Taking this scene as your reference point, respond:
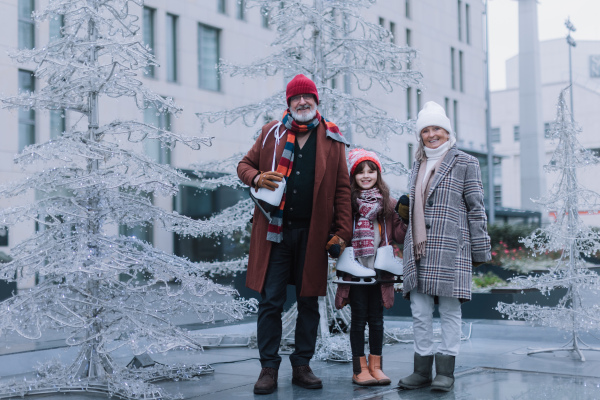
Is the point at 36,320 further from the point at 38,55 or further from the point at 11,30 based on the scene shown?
the point at 11,30

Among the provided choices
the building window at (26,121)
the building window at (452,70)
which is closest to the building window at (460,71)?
the building window at (452,70)

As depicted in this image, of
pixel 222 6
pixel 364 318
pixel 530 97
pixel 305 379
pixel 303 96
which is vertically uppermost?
pixel 222 6

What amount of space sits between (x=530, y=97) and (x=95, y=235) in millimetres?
38512

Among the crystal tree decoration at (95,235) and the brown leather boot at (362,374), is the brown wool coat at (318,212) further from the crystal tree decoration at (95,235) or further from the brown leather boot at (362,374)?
the brown leather boot at (362,374)

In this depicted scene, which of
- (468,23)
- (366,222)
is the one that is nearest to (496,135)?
(468,23)

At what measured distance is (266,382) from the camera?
16.5 feet

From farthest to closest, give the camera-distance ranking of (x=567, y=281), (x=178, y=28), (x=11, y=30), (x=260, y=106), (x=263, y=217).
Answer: (x=178, y=28), (x=11, y=30), (x=260, y=106), (x=567, y=281), (x=263, y=217)

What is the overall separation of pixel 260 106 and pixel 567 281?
138 inches

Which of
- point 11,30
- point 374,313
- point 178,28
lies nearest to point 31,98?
point 374,313

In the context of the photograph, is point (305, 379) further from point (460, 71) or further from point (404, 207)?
point (460, 71)

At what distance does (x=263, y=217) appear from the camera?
17.3 ft

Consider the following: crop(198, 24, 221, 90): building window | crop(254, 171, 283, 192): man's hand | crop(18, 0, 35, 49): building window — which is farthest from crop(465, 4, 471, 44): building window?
crop(254, 171, 283, 192): man's hand

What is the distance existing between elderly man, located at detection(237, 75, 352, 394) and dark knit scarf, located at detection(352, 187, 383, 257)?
0.44 feet

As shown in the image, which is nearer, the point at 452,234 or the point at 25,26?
the point at 452,234
